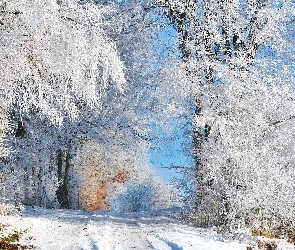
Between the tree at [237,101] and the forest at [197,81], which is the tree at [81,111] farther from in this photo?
the tree at [237,101]

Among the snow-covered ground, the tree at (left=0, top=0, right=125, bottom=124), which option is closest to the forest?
the tree at (left=0, top=0, right=125, bottom=124)

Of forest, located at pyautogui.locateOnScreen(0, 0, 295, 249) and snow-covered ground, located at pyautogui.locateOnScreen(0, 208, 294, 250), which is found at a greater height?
forest, located at pyautogui.locateOnScreen(0, 0, 295, 249)

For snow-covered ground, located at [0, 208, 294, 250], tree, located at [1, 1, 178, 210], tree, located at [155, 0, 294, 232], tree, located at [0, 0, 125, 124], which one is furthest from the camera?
tree, located at [155, 0, 294, 232]

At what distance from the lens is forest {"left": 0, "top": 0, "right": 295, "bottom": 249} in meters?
9.86

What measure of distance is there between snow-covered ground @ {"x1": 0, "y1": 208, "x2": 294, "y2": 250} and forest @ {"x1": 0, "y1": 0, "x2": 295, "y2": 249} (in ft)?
2.19

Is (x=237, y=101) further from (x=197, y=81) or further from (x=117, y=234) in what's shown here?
(x=117, y=234)

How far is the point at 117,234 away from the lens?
1087 centimetres

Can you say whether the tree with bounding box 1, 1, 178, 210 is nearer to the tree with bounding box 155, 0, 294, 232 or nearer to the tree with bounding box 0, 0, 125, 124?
the tree with bounding box 0, 0, 125, 124

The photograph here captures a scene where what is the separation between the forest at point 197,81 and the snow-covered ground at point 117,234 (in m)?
0.67

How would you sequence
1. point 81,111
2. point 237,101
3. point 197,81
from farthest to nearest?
1. point 81,111
2. point 197,81
3. point 237,101

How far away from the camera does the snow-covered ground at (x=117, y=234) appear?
9.38m

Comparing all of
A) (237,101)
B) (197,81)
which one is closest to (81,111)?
(197,81)

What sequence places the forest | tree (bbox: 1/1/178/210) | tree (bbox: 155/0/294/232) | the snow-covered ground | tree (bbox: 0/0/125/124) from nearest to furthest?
tree (bbox: 0/0/125/124), the snow-covered ground, the forest, tree (bbox: 1/1/178/210), tree (bbox: 155/0/294/232)

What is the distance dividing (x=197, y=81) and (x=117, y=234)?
4.50m
